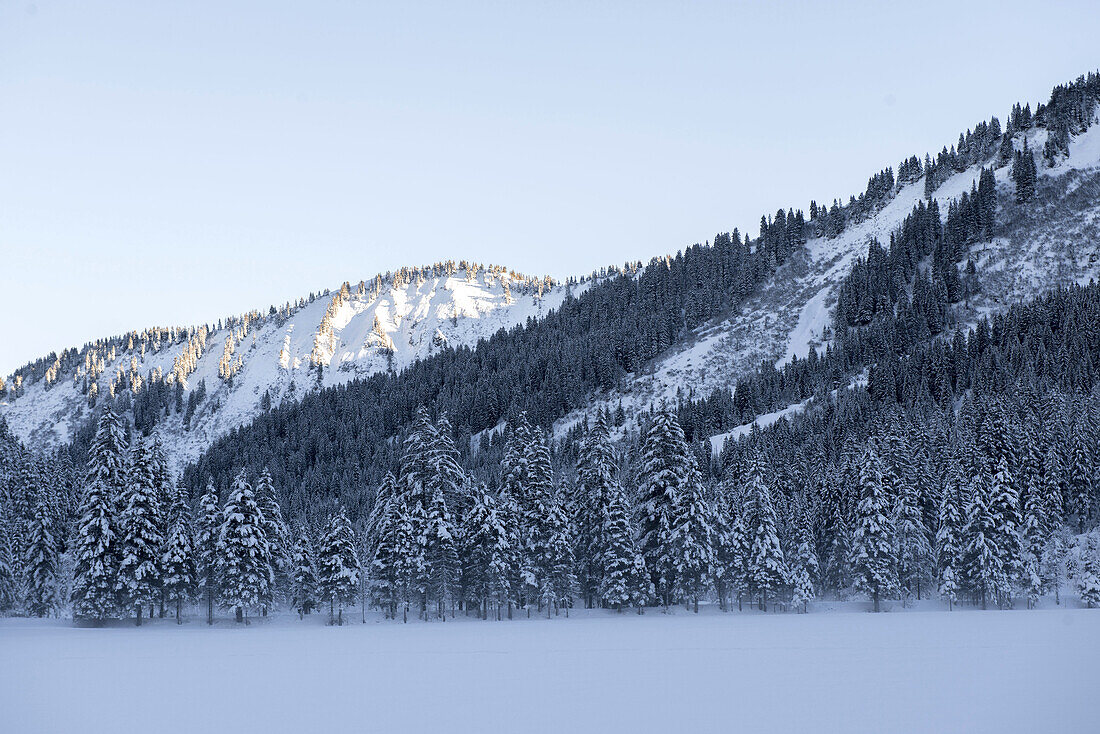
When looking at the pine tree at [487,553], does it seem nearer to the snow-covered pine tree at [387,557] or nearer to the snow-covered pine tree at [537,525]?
the snow-covered pine tree at [537,525]

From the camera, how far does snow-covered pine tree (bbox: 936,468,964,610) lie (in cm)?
5916

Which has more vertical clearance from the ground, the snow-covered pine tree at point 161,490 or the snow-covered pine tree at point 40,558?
the snow-covered pine tree at point 161,490

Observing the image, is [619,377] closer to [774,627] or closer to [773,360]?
[773,360]

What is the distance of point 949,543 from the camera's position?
60.4m

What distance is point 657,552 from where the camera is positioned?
159 ft

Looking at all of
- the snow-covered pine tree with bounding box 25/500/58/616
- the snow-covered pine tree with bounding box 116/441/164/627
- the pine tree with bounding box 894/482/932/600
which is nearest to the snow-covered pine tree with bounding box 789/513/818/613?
the pine tree with bounding box 894/482/932/600

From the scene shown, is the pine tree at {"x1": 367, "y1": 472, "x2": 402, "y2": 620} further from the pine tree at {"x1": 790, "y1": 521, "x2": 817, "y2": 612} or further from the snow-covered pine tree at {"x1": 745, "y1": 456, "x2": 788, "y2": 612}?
the pine tree at {"x1": 790, "y1": 521, "x2": 817, "y2": 612}

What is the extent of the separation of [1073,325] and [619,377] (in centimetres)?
8851

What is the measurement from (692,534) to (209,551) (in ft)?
109

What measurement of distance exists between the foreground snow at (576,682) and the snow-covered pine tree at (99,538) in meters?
12.3

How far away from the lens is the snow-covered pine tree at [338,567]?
2100 inches

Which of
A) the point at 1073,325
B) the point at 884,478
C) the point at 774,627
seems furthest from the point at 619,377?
the point at 774,627

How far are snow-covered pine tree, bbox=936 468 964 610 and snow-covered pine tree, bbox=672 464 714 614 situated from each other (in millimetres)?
24907

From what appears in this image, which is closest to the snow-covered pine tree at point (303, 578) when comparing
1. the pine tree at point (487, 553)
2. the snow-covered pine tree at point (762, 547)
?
the pine tree at point (487, 553)
